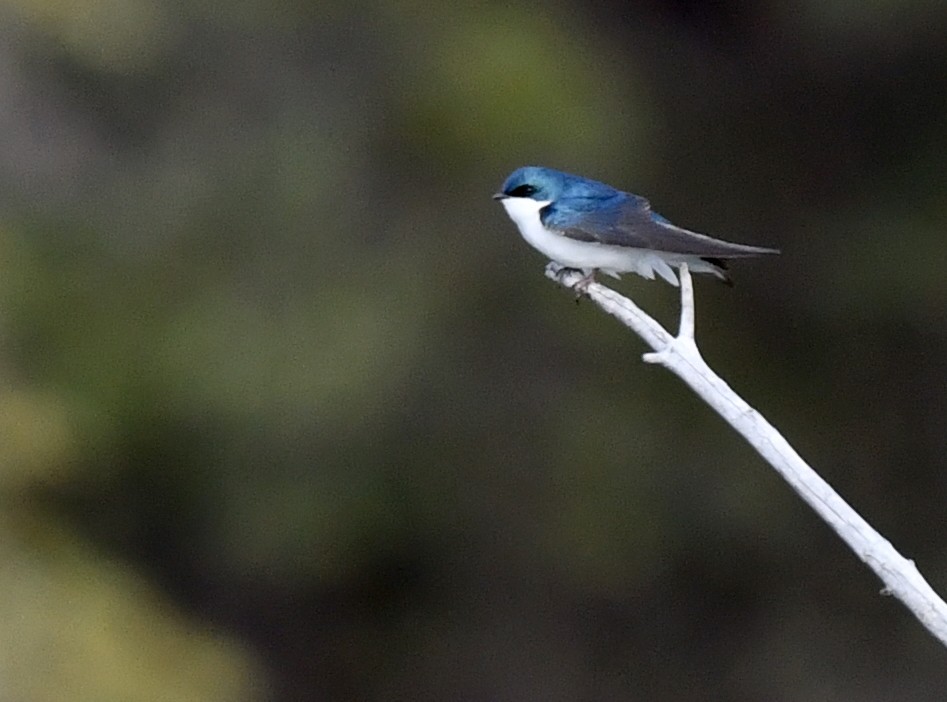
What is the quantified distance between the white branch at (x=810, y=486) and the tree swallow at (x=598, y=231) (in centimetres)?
17

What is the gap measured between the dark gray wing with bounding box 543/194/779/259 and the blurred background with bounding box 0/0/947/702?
1.38m

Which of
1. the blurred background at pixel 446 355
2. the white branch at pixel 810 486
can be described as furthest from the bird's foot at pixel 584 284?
the blurred background at pixel 446 355

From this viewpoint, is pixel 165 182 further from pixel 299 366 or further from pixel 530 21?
pixel 530 21

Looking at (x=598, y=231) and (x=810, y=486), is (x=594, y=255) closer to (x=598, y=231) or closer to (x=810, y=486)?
(x=598, y=231)

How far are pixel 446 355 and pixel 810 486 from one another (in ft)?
7.59

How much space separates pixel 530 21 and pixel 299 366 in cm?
106

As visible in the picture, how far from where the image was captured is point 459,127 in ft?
11.0

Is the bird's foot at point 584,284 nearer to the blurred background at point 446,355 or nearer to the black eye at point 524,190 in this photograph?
the black eye at point 524,190

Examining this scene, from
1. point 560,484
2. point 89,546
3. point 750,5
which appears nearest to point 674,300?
point 560,484

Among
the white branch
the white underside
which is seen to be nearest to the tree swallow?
the white underside

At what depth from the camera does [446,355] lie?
3.64m

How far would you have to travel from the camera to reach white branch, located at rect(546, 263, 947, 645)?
1.33 m

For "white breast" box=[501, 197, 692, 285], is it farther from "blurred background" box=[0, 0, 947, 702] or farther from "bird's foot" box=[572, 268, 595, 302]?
"blurred background" box=[0, 0, 947, 702]

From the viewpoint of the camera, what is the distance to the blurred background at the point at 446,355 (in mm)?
3266
